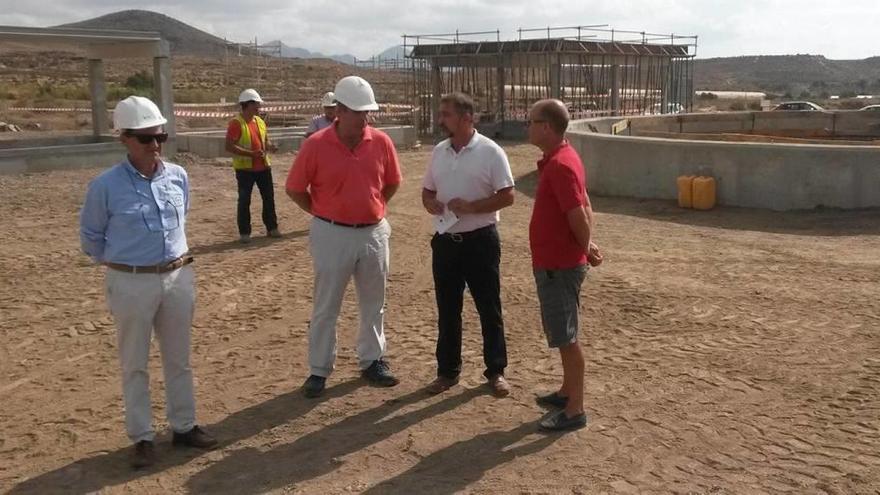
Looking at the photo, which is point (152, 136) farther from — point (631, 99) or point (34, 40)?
point (631, 99)

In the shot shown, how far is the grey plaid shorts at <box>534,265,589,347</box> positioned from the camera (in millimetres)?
4715

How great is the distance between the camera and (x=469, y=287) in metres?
5.48

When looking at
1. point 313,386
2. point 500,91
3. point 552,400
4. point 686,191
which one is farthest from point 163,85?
point 552,400

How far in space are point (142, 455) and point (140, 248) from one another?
3.55ft

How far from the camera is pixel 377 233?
541cm

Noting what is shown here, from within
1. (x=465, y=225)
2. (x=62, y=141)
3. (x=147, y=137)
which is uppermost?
(x=147, y=137)

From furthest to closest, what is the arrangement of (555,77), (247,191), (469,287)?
1. (555,77)
2. (247,191)
3. (469,287)

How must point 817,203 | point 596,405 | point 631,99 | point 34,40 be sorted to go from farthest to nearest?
point 631,99 < point 34,40 < point 817,203 < point 596,405

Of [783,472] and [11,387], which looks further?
[11,387]

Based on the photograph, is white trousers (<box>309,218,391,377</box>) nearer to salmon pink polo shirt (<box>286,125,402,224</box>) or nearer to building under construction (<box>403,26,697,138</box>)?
salmon pink polo shirt (<box>286,125,402,224</box>)

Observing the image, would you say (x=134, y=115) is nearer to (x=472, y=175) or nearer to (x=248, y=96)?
(x=472, y=175)

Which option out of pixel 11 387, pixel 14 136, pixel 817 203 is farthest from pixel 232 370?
pixel 14 136

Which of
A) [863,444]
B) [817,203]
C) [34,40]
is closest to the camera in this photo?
[863,444]

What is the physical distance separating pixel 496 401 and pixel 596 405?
1.97ft
